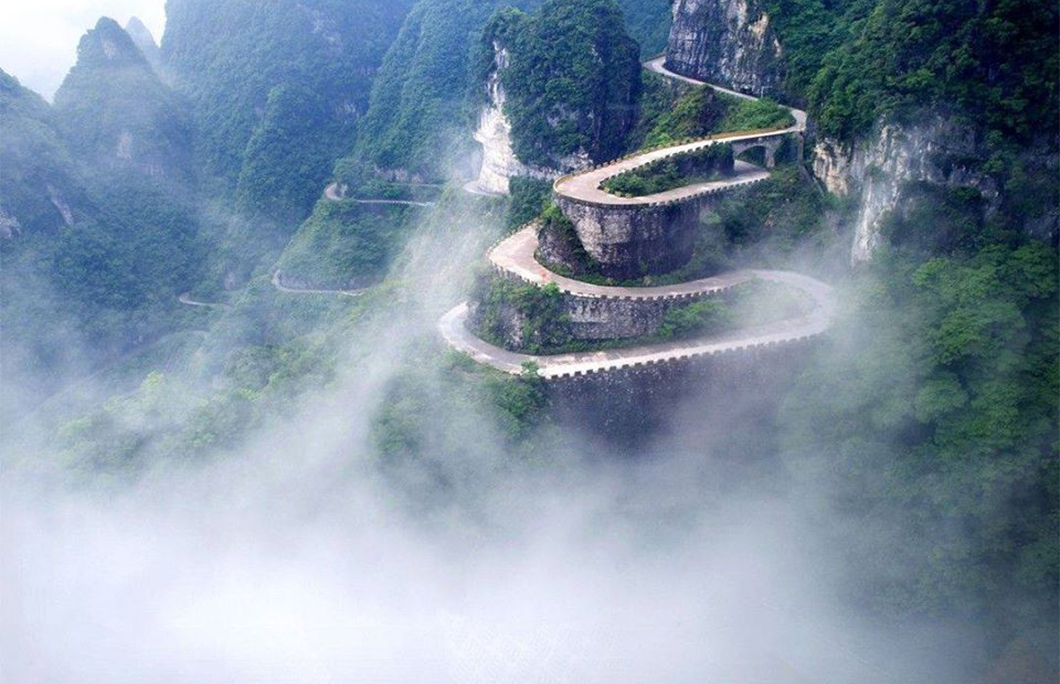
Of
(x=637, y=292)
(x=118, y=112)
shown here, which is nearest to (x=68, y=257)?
(x=118, y=112)

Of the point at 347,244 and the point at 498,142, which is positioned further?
the point at 347,244

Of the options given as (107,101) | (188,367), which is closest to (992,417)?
(188,367)

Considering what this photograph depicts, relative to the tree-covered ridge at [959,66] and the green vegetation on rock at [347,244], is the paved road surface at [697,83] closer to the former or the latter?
the tree-covered ridge at [959,66]

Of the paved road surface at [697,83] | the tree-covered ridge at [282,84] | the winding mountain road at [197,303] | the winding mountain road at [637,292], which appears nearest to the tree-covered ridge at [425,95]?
the tree-covered ridge at [282,84]

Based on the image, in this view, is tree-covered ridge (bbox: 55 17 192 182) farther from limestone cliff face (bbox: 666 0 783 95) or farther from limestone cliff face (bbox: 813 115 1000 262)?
limestone cliff face (bbox: 813 115 1000 262)

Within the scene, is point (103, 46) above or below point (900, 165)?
below

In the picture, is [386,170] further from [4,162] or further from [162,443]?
[162,443]

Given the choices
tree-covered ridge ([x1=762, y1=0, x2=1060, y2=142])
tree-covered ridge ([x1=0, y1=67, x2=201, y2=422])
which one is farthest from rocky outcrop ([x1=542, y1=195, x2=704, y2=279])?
tree-covered ridge ([x1=0, y1=67, x2=201, y2=422])

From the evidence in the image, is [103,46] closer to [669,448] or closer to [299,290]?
[299,290]
